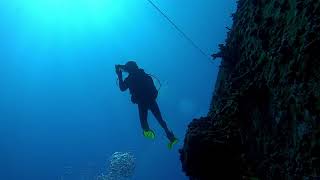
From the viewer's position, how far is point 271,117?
4.28 meters

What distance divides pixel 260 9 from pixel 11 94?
468ft

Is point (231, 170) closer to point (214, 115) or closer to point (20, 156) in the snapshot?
point (214, 115)

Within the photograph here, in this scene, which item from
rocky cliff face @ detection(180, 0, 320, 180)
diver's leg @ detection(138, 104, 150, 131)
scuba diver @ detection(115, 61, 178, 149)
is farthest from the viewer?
diver's leg @ detection(138, 104, 150, 131)

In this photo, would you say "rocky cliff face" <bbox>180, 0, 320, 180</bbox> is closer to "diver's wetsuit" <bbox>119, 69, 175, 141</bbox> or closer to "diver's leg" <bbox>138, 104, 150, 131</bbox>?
"diver's wetsuit" <bbox>119, 69, 175, 141</bbox>

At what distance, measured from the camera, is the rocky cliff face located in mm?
3318

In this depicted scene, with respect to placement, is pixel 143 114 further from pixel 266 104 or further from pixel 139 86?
pixel 266 104

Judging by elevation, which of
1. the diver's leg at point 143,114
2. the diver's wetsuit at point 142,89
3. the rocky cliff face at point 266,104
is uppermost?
the diver's wetsuit at point 142,89

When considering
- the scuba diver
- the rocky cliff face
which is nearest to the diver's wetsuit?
the scuba diver

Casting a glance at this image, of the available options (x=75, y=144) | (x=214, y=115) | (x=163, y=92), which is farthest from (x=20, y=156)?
(x=214, y=115)

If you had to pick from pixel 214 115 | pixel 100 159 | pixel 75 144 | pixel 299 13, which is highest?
pixel 75 144

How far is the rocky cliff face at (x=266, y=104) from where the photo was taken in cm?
332

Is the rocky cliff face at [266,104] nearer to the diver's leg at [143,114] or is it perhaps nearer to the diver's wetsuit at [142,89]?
the diver's wetsuit at [142,89]

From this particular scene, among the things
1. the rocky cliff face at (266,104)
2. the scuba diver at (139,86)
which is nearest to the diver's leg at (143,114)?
the scuba diver at (139,86)

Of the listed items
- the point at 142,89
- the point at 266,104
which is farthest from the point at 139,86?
the point at 266,104
